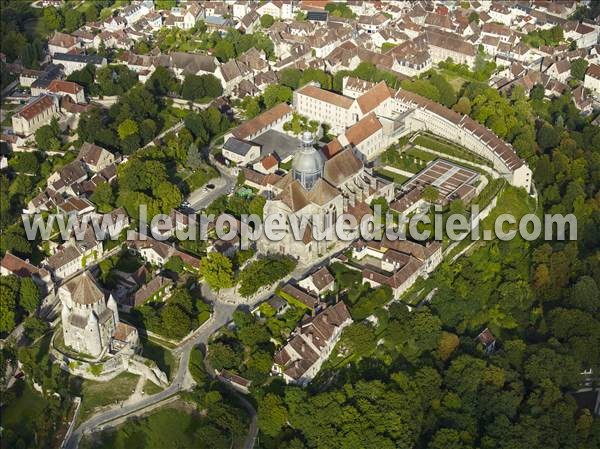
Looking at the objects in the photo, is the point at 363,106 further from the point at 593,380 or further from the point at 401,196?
the point at 593,380

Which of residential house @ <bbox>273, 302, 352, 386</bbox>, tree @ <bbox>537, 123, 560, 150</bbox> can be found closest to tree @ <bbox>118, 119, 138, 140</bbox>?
residential house @ <bbox>273, 302, 352, 386</bbox>

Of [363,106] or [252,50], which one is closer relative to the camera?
[363,106]

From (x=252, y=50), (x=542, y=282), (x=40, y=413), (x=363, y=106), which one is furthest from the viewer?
(x=252, y=50)

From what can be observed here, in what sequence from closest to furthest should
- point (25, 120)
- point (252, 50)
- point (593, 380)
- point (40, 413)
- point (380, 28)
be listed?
point (40, 413), point (593, 380), point (25, 120), point (252, 50), point (380, 28)

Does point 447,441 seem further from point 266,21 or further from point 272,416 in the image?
point 266,21

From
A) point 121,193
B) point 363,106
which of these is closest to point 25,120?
point 121,193

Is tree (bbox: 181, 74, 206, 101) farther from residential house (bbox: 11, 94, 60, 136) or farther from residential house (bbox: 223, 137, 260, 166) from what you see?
residential house (bbox: 223, 137, 260, 166)

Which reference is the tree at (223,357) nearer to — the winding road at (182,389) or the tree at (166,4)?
the winding road at (182,389)
